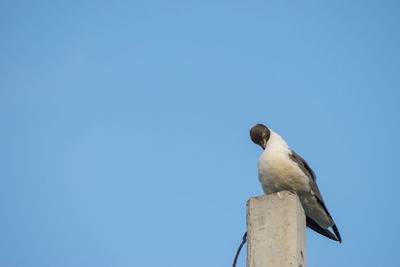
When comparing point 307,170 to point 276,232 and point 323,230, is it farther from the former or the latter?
point 276,232

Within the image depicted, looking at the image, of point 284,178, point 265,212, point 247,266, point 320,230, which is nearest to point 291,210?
point 265,212

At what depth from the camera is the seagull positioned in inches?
254

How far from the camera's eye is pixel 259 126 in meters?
6.93

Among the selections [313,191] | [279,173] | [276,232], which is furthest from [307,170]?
[276,232]

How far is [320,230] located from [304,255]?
1.84m

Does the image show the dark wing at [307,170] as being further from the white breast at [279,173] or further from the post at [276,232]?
the post at [276,232]

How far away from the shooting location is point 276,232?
5062mm

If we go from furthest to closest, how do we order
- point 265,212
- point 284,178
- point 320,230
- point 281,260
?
point 320,230, point 284,178, point 265,212, point 281,260

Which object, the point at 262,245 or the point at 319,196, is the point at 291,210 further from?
the point at 319,196

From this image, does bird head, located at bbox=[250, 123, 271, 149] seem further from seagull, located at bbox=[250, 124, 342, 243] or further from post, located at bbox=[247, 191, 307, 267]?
post, located at bbox=[247, 191, 307, 267]

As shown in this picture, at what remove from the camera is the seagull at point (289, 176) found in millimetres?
6445

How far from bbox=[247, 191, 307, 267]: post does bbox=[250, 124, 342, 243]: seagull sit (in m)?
1.11

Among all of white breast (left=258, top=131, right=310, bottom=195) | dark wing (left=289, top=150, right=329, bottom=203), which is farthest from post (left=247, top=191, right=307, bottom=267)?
dark wing (left=289, top=150, right=329, bottom=203)

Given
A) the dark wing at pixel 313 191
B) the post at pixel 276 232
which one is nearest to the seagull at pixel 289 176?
the dark wing at pixel 313 191
